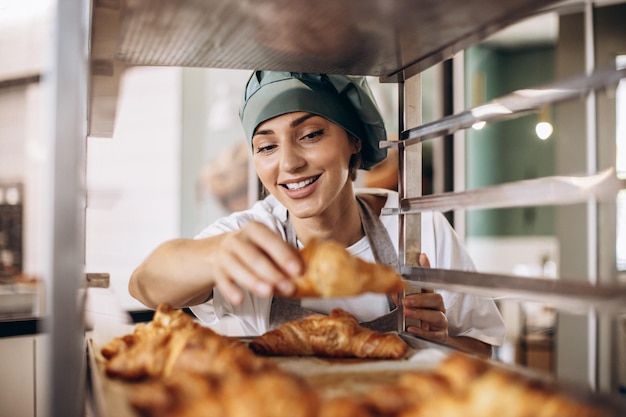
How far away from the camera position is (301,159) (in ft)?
5.50

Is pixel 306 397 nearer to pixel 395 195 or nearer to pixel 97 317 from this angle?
pixel 395 195

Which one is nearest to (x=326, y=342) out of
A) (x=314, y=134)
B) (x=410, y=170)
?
(x=410, y=170)

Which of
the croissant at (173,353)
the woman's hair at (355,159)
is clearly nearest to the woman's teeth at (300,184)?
the woman's hair at (355,159)

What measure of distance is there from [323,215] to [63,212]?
4.17 ft

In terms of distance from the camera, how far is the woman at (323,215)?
1475mm

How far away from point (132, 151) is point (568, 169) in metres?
3.16

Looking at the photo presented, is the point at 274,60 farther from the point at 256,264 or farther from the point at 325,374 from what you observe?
the point at 325,374

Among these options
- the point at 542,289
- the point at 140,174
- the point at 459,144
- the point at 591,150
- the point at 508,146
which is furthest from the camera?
the point at 508,146

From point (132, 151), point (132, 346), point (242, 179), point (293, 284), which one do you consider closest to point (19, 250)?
point (132, 151)

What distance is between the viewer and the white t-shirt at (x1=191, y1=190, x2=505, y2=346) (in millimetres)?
1729

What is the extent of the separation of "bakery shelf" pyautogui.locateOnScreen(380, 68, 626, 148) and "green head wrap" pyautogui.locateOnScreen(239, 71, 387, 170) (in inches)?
16.8

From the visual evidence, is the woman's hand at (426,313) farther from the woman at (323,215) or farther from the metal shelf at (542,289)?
the metal shelf at (542,289)

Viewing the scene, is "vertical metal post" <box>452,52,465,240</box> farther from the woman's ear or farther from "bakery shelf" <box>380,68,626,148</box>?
"bakery shelf" <box>380,68,626,148</box>

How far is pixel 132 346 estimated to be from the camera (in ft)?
3.47
